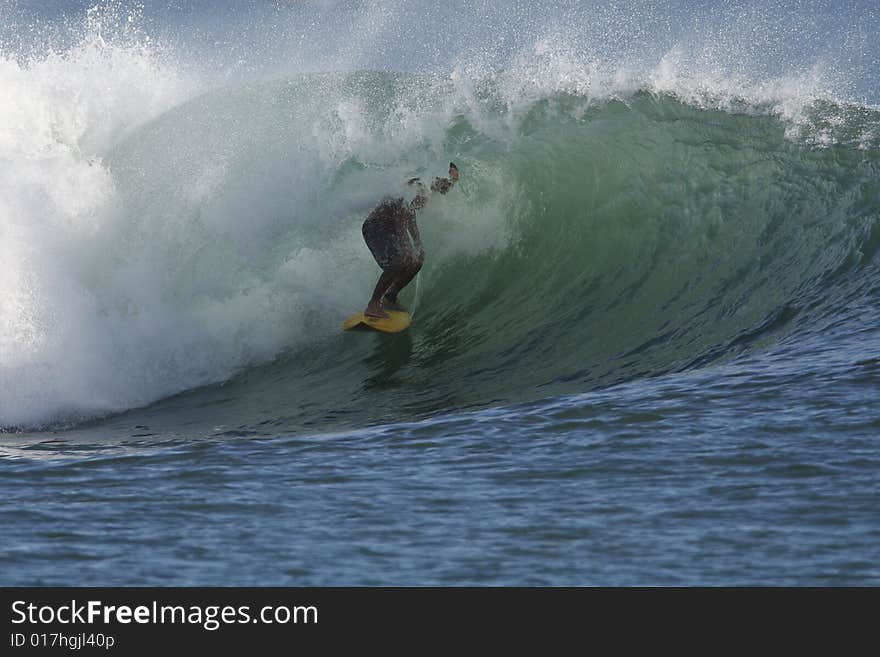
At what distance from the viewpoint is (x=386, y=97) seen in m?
14.8

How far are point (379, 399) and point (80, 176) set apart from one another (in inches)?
188

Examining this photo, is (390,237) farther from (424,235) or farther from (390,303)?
(424,235)

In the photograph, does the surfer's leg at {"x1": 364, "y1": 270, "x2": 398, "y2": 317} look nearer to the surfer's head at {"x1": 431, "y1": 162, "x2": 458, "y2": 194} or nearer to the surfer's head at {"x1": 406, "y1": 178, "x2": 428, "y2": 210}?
the surfer's head at {"x1": 406, "y1": 178, "x2": 428, "y2": 210}

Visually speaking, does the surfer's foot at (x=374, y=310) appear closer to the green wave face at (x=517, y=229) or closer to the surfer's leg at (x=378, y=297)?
the surfer's leg at (x=378, y=297)

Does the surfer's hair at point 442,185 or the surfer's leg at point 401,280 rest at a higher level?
the surfer's hair at point 442,185

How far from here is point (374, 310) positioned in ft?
40.5

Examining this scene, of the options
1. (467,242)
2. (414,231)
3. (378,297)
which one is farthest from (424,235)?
(378,297)

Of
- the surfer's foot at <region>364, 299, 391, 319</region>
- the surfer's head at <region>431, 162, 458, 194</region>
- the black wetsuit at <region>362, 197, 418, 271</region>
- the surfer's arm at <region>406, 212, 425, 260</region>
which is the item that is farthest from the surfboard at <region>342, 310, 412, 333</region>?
the surfer's head at <region>431, 162, 458, 194</region>

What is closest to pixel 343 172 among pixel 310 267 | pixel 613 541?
pixel 310 267

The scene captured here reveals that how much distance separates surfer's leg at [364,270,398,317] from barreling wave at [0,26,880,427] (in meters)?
0.31

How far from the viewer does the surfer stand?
12.4m

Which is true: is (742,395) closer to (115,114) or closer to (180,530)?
(180,530)

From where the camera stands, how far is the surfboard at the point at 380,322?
12.2 metres

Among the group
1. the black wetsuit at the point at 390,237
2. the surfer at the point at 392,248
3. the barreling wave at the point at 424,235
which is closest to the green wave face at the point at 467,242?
the barreling wave at the point at 424,235
